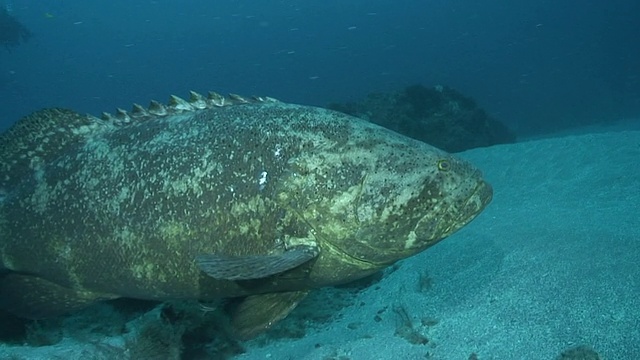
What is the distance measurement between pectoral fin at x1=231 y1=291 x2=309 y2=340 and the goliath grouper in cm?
1

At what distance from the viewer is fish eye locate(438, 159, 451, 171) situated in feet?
11.7

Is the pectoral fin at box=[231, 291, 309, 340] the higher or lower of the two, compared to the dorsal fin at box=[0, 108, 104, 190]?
lower

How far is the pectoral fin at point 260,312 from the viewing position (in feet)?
12.0

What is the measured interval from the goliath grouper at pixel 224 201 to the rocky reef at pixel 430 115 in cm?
1260

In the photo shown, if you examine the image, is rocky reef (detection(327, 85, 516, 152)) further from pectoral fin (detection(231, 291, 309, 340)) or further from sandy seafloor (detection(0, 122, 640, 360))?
pectoral fin (detection(231, 291, 309, 340))

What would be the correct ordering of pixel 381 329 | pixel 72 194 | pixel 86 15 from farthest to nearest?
pixel 86 15, pixel 381 329, pixel 72 194

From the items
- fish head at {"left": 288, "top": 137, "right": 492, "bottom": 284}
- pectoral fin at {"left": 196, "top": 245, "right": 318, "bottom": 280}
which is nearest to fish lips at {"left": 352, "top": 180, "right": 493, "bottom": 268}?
fish head at {"left": 288, "top": 137, "right": 492, "bottom": 284}

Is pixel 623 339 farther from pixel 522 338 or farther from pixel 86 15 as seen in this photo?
pixel 86 15

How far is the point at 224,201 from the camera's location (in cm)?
351

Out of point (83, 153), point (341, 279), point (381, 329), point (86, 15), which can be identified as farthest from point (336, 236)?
point (86, 15)

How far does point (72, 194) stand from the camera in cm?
390

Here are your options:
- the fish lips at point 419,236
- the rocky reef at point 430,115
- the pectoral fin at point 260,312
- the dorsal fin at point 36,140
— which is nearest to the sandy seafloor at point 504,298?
the pectoral fin at point 260,312

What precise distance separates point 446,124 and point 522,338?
1392 centimetres

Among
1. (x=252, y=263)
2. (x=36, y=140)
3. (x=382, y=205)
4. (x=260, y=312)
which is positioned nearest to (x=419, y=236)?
(x=382, y=205)
